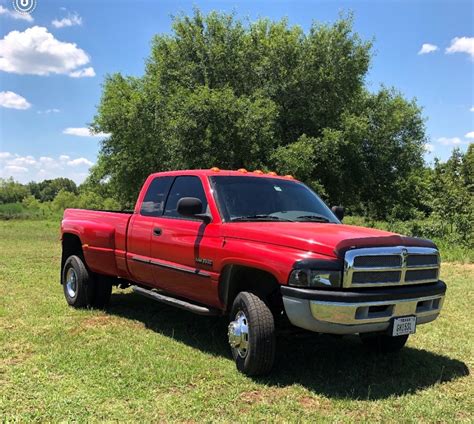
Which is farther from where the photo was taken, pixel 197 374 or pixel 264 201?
pixel 264 201

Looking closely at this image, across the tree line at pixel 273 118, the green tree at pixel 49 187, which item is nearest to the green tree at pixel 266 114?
the tree line at pixel 273 118

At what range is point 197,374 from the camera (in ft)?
16.0

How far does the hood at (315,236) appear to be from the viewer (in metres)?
4.41

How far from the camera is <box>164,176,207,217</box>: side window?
5965 millimetres


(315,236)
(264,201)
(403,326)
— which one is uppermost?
(264,201)

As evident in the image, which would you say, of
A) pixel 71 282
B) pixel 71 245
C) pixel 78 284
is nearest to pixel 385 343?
pixel 78 284

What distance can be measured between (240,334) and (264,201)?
61.8 inches

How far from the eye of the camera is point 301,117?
25859mm

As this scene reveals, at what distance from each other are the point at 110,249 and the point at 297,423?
13.3ft

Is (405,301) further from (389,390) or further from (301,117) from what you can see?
(301,117)

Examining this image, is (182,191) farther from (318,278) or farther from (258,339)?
(318,278)

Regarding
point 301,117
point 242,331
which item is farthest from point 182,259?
point 301,117

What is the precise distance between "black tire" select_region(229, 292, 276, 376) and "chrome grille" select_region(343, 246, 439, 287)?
0.81 metres

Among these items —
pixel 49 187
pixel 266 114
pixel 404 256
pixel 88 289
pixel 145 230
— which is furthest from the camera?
pixel 49 187
